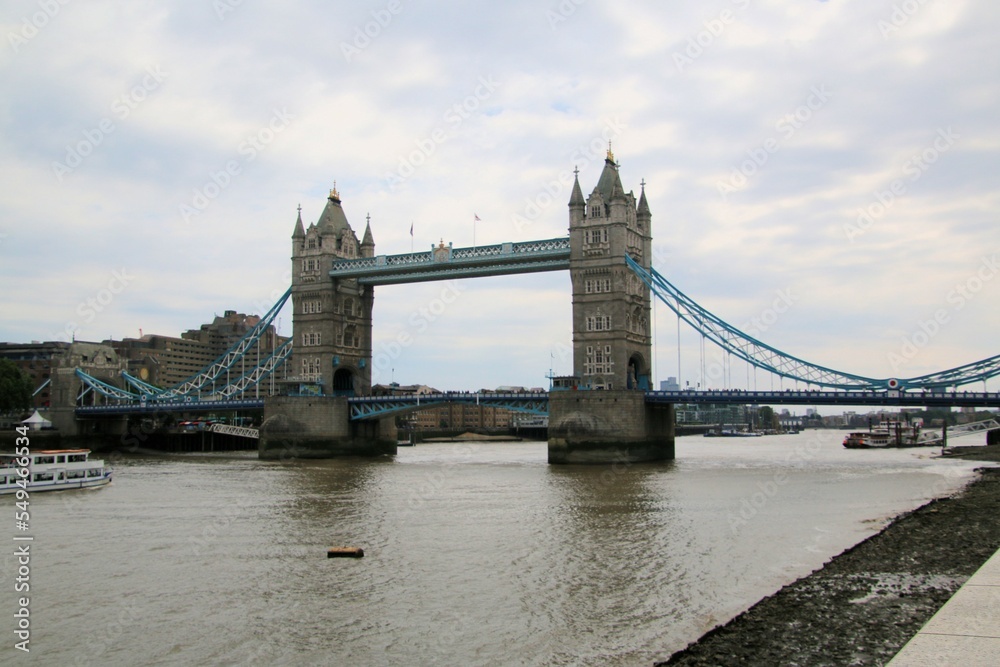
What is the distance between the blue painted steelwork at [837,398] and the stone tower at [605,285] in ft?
15.1

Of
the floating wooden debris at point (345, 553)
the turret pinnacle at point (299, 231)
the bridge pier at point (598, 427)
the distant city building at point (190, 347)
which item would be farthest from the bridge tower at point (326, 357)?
the distant city building at point (190, 347)

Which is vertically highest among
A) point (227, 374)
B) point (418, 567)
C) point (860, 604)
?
point (227, 374)

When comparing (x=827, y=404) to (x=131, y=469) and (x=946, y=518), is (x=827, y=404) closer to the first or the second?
(x=946, y=518)

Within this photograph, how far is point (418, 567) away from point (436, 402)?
4669 cm

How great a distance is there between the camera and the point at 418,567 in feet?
77.0

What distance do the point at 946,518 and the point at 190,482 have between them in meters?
38.0

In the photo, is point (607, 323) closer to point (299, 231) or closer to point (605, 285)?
point (605, 285)

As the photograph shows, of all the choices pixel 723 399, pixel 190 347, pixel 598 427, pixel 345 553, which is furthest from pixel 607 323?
pixel 190 347

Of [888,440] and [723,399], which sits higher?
[723,399]

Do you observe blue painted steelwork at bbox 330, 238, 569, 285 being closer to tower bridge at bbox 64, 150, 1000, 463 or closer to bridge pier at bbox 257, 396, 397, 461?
tower bridge at bbox 64, 150, 1000, 463

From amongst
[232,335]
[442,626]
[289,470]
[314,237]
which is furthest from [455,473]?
[232,335]

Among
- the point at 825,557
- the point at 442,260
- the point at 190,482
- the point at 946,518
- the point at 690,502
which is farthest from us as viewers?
the point at 442,260

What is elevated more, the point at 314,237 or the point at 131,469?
the point at 314,237

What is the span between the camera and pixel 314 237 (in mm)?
78812
